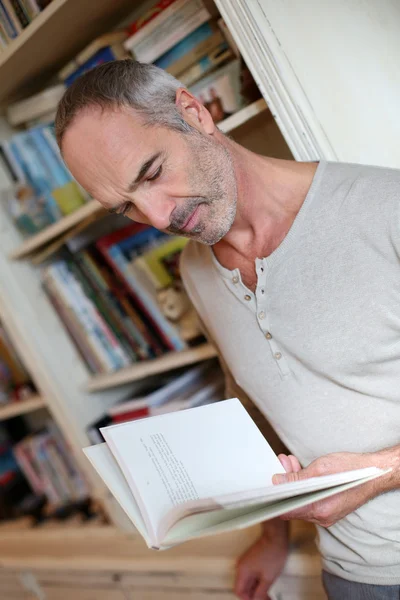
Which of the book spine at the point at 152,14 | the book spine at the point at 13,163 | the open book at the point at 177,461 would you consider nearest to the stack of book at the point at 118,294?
the book spine at the point at 13,163

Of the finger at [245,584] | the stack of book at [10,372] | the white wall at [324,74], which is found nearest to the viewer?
the white wall at [324,74]

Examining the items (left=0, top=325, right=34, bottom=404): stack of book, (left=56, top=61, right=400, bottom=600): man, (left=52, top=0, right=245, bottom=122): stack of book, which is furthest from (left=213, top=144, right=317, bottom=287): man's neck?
(left=0, top=325, right=34, bottom=404): stack of book

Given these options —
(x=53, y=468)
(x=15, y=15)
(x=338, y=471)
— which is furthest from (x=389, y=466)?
(x=53, y=468)

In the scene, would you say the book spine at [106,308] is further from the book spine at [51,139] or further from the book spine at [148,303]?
the book spine at [51,139]

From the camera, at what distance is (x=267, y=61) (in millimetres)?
1003

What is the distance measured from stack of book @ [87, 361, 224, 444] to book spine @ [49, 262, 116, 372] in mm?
127

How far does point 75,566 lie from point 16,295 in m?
0.76

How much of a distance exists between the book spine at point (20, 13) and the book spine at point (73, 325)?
0.62 metres

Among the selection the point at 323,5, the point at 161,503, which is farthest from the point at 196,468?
the point at 323,5

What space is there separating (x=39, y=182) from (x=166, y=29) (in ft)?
1.76

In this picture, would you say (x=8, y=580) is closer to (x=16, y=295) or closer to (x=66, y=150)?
(x=16, y=295)

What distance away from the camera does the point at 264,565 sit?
47.3 inches

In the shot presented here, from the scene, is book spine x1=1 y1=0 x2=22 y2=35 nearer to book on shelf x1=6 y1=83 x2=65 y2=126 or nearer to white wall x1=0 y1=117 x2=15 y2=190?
book on shelf x1=6 y1=83 x2=65 y2=126

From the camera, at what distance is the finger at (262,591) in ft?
3.92
